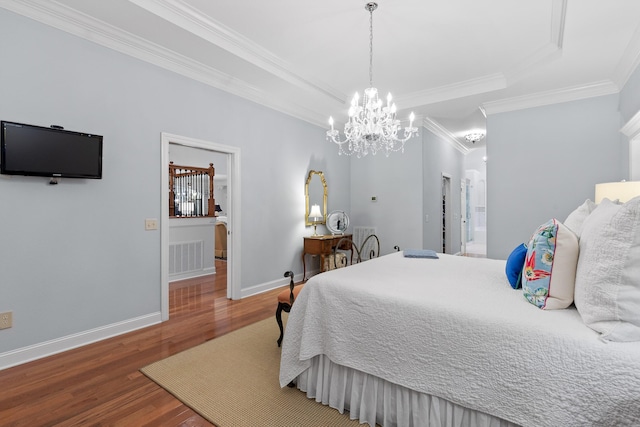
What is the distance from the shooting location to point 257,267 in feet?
14.2

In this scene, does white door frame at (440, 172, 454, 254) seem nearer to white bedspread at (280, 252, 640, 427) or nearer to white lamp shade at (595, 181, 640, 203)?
white lamp shade at (595, 181, 640, 203)

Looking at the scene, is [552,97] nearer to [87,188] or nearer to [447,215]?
[447,215]

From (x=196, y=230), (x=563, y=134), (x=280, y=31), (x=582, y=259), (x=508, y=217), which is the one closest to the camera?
(x=582, y=259)

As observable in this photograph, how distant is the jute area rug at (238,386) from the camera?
1.79 meters

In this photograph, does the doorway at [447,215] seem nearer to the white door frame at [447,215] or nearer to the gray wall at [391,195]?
the white door frame at [447,215]

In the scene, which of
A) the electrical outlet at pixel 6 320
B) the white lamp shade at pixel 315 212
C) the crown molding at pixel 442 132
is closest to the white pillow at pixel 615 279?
the electrical outlet at pixel 6 320

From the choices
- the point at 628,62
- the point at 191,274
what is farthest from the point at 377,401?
the point at 191,274

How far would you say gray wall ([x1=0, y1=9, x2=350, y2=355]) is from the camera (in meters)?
2.40

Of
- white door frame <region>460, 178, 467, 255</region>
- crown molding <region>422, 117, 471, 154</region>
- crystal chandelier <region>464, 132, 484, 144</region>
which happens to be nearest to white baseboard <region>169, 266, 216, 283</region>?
crown molding <region>422, 117, 471, 154</region>

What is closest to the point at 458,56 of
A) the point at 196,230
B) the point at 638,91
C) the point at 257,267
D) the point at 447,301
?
the point at 638,91

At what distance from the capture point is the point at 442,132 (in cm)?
636

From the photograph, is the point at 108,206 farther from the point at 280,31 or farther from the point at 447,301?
the point at 447,301

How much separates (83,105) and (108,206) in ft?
2.93

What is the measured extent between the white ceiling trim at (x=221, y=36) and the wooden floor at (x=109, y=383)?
2.79 meters
